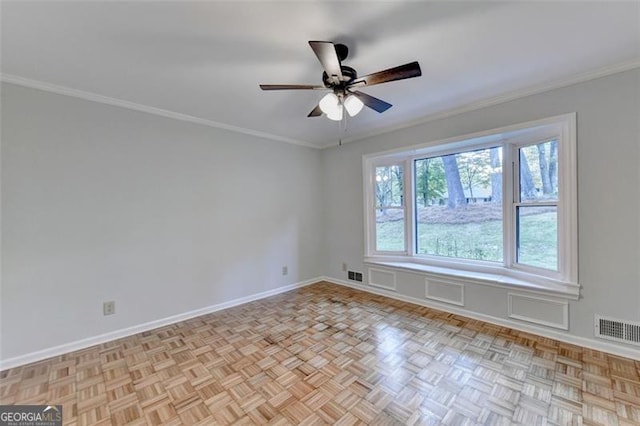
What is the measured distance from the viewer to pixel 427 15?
162 cm

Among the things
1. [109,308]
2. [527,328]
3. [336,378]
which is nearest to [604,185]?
[527,328]

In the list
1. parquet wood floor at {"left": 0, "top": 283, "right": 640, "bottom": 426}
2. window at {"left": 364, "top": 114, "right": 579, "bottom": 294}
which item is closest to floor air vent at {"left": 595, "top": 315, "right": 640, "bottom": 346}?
parquet wood floor at {"left": 0, "top": 283, "right": 640, "bottom": 426}

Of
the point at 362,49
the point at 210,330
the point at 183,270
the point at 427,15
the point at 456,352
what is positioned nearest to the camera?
the point at 427,15

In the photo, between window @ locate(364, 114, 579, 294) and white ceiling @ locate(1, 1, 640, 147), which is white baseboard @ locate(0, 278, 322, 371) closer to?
window @ locate(364, 114, 579, 294)

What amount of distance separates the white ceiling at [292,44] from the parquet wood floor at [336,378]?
2466mm

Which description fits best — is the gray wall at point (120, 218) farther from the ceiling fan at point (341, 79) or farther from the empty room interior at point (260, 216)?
the ceiling fan at point (341, 79)

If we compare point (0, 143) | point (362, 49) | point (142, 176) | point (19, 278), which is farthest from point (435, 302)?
point (0, 143)

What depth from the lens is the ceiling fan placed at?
162 cm

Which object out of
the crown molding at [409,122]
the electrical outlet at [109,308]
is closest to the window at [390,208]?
the crown molding at [409,122]

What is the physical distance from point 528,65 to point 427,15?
1.24 m

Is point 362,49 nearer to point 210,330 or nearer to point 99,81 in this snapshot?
point 99,81

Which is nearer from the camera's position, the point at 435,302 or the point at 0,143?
the point at 0,143

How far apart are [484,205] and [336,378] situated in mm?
2630

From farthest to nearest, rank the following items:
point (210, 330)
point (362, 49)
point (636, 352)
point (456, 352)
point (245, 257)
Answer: point (245, 257)
point (210, 330)
point (456, 352)
point (636, 352)
point (362, 49)
